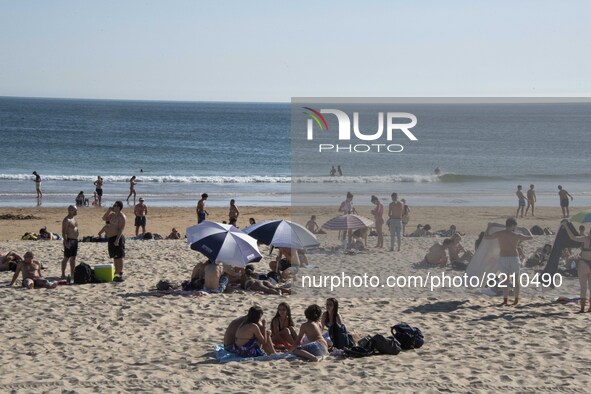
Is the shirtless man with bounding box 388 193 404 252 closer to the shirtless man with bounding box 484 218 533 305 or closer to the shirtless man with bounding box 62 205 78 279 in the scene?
the shirtless man with bounding box 484 218 533 305

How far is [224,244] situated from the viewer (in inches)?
472

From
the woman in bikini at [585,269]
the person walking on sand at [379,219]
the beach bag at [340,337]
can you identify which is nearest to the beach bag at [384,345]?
the beach bag at [340,337]

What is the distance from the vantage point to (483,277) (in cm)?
1203

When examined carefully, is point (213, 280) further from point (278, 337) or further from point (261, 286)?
point (278, 337)

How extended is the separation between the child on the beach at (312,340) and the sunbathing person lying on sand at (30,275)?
16.4 ft

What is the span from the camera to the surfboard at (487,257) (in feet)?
39.2

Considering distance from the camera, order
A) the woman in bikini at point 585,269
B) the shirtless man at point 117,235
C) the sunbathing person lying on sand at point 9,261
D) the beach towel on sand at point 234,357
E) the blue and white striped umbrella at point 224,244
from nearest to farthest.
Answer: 1. the beach towel on sand at point 234,357
2. the woman in bikini at point 585,269
3. the blue and white striped umbrella at point 224,244
4. the shirtless man at point 117,235
5. the sunbathing person lying on sand at point 9,261

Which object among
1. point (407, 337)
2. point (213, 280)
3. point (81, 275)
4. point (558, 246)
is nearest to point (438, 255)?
point (558, 246)

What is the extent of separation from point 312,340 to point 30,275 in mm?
5434

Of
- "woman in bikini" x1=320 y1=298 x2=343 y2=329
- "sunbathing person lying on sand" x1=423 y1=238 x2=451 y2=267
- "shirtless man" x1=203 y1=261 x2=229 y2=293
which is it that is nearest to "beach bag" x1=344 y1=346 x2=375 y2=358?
"woman in bikini" x1=320 y1=298 x2=343 y2=329

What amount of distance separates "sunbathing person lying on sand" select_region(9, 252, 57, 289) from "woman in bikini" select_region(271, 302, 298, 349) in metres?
4.59

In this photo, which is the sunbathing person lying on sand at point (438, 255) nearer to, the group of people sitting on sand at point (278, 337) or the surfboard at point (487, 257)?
the surfboard at point (487, 257)

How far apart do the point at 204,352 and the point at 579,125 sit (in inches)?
3096

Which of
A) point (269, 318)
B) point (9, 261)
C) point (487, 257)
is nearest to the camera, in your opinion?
point (269, 318)
